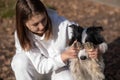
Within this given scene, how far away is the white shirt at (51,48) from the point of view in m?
4.01

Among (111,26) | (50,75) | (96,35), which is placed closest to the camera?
(96,35)

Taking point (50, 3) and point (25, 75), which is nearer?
point (25, 75)

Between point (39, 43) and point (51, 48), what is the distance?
0.15 m

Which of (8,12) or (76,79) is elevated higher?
(76,79)

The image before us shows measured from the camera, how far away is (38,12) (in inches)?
147

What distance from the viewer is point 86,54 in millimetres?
3684

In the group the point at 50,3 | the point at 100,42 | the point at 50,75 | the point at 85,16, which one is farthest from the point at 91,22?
the point at 100,42

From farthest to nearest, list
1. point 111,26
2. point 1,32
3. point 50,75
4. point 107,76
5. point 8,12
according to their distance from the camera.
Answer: point 8,12, point 1,32, point 111,26, point 107,76, point 50,75

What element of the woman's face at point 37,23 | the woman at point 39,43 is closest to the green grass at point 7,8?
the woman at point 39,43

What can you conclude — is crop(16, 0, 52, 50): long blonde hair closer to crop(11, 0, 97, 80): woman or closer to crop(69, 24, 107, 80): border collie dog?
crop(11, 0, 97, 80): woman

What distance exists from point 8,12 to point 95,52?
399 cm

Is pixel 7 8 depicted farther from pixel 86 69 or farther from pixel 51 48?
pixel 86 69

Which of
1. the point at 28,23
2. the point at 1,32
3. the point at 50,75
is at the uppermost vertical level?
the point at 28,23

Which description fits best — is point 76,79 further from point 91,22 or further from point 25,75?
point 91,22
